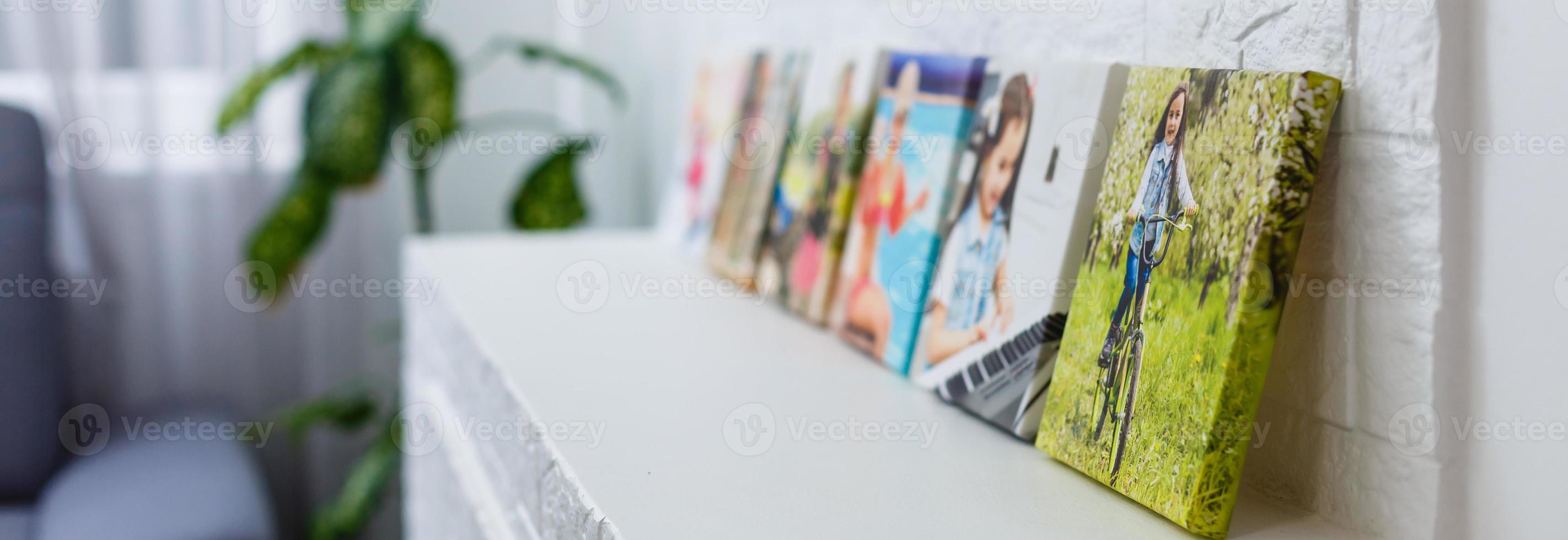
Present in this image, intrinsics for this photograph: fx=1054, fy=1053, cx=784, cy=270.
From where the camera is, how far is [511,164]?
229 centimetres

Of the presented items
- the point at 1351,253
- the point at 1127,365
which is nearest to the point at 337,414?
the point at 1127,365

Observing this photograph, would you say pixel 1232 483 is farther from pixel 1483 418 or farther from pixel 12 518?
pixel 12 518

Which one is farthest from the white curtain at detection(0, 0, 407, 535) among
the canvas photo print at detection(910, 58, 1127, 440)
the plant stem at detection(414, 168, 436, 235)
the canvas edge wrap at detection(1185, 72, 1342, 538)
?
the canvas edge wrap at detection(1185, 72, 1342, 538)

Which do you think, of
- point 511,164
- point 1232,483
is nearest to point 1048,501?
point 1232,483

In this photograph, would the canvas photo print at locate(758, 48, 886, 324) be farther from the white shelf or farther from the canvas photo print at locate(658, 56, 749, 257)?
the canvas photo print at locate(658, 56, 749, 257)

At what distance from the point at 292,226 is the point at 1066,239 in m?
1.30

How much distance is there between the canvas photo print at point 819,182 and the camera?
1.08 meters

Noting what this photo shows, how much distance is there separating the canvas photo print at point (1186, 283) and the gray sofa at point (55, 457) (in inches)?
39.6

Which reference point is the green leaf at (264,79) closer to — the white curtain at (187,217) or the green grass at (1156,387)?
the white curtain at (187,217)

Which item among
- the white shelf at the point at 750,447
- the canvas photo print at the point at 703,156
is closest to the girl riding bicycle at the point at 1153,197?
the white shelf at the point at 750,447

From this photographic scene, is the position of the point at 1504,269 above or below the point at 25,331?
above

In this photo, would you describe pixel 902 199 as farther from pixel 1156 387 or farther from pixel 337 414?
pixel 337 414

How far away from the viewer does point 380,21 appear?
1645 millimetres

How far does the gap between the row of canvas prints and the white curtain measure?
110 cm
